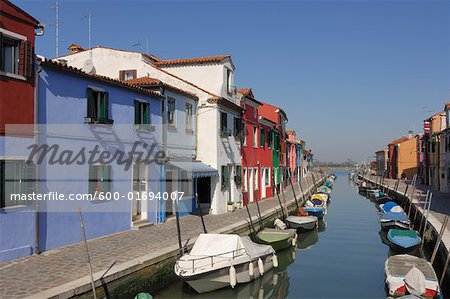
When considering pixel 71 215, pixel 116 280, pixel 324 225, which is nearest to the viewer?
pixel 116 280

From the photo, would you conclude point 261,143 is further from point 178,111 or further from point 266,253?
point 266,253

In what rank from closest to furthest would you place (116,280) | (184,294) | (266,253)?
1. (116,280)
2. (184,294)
3. (266,253)

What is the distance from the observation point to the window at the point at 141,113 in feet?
60.7

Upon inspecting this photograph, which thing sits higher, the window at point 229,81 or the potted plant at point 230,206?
the window at point 229,81

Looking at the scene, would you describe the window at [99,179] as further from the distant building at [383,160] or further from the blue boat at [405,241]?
the distant building at [383,160]

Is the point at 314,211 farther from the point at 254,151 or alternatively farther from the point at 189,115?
the point at 189,115

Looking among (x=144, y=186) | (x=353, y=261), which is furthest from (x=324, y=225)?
(x=144, y=186)

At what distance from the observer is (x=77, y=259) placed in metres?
12.4

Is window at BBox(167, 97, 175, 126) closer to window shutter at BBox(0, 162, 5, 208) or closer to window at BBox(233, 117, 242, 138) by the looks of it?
window at BBox(233, 117, 242, 138)

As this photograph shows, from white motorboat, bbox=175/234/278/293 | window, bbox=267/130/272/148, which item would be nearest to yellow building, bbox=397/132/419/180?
window, bbox=267/130/272/148

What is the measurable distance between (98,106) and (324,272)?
11727mm

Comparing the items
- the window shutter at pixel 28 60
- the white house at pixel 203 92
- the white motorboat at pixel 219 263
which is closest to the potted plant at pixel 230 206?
the white house at pixel 203 92

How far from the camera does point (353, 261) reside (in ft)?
65.0

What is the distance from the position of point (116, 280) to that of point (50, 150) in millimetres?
5226
